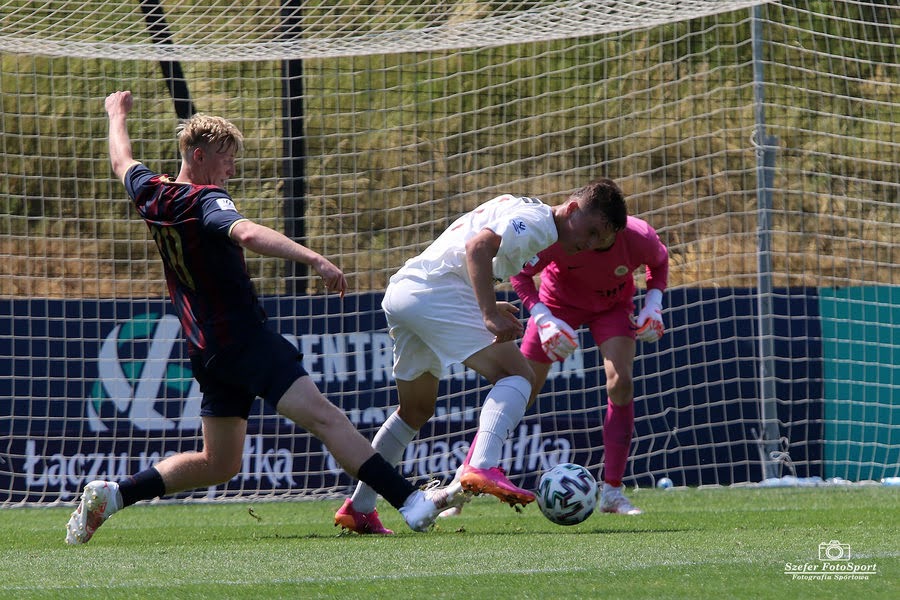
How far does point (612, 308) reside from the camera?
630cm

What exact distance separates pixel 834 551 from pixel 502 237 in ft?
5.63

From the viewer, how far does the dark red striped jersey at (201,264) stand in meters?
4.69

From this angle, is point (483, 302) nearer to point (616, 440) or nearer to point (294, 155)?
point (616, 440)

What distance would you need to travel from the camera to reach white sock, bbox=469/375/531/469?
15.4ft

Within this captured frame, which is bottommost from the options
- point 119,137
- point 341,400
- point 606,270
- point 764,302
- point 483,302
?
point 341,400

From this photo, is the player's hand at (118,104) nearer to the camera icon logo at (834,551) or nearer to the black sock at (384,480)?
the black sock at (384,480)

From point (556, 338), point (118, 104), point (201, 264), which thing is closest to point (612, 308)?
point (556, 338)

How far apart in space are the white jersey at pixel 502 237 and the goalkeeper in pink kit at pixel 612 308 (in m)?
1.05

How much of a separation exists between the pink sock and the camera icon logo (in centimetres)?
193

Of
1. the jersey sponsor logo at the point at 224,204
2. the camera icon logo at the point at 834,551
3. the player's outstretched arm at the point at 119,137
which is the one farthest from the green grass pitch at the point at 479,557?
the player's outstretched arm at the point at 119,137

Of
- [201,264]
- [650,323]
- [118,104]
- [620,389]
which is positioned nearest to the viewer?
[201,264]

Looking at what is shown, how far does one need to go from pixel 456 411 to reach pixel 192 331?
3961mm

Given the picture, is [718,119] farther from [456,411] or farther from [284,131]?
[456,411]

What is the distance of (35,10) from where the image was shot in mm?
8133
